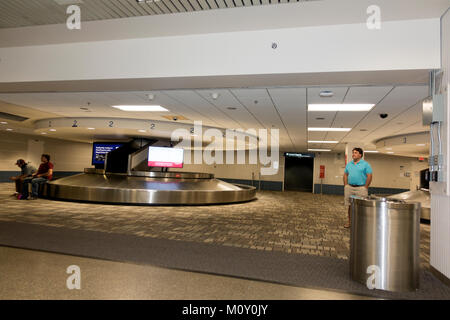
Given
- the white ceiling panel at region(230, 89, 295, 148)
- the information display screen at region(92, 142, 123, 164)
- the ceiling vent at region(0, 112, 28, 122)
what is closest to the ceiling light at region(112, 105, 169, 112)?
the white ceiling panel at region(230, 89, 295, 148)

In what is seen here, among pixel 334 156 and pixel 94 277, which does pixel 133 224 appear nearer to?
pixel 94 277

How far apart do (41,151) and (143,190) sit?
1418 cm

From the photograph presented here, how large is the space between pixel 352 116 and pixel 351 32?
5.06 m

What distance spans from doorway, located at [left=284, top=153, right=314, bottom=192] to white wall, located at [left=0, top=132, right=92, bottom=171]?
54.8 feet

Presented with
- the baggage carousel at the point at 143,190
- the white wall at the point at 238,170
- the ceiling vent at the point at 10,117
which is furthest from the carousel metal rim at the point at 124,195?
the white wall at the point at 238,170

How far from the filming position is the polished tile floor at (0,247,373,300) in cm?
308

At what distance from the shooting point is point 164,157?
16.0 m

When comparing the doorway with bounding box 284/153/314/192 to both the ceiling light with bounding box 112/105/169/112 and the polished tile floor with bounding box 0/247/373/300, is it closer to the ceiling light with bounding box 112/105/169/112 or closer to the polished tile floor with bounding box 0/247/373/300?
the ceiling light with bounding box 112/105/169/112

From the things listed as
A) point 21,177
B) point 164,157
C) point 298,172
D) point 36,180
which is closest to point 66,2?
point 36,180

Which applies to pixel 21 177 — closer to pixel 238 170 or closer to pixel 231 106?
pixel 231 106

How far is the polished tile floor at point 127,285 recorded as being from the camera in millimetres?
3082

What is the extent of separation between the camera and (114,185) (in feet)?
39.0

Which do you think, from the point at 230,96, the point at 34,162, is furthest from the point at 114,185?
the point at 34,162

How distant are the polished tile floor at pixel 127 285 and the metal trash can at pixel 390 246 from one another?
1.55 ft
